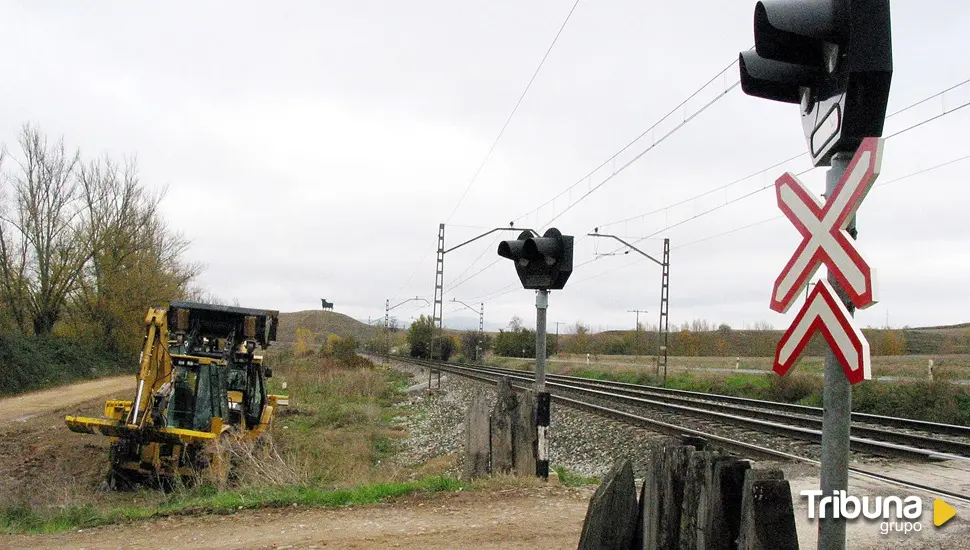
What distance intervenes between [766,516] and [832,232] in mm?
1203

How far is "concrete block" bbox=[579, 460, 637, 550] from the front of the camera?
4219mm

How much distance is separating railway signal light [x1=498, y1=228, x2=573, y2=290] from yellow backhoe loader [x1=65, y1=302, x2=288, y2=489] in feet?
18.5

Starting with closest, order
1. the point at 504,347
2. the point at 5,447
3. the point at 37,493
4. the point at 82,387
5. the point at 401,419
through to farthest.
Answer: the point at 37,493 → the point at 5,447 → the point at 401,419 → the point at 82,387 → the point at 504,347

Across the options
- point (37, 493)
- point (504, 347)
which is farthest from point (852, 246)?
point (504, 347)

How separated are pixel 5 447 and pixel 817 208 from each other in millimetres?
20652

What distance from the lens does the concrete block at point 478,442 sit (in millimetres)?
9219

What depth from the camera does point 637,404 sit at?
20.4 m

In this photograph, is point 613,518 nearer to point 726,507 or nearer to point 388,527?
point 726,507

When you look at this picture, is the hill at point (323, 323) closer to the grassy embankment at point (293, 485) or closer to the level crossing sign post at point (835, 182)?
the grassy embankment at point (293, 485)

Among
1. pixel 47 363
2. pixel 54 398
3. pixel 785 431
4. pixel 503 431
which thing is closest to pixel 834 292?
pixel 503 431

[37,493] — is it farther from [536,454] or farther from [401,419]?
[401,419]

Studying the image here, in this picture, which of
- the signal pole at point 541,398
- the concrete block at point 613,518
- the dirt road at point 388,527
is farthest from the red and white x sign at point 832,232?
the signal pole at point 541,398

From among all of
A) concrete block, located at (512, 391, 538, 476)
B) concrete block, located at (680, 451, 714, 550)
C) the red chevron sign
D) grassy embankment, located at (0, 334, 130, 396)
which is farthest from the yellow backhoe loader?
grassy embankment, located at (0, 334, 130, 396)

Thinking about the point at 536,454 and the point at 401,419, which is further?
the point at 401,419
